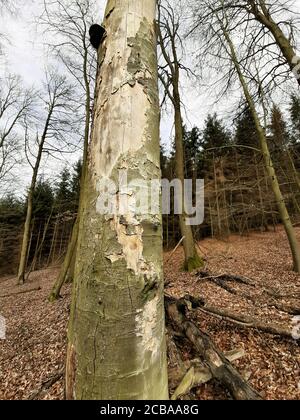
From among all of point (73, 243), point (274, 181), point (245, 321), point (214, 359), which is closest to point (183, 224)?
point (274, 181)

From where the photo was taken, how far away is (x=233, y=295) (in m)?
4.03

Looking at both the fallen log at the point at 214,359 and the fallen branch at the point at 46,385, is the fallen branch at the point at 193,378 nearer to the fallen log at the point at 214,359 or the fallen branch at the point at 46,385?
the fallen log at the point at 214,359

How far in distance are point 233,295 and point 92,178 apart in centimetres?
397

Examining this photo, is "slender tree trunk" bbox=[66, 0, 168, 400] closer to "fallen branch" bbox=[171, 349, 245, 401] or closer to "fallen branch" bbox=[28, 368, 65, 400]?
"fallen branch" bbox=[171, 349, 245, 401]

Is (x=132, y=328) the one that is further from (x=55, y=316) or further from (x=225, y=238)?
(x=225, y=238)

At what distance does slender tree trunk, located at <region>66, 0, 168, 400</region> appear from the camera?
31.4 inches

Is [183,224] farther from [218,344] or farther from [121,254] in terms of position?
[121,254]

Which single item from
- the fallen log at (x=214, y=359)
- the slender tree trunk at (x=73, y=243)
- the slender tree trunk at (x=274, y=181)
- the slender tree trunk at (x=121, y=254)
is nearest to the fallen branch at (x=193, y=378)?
the fallen log at (x=214, y=359)

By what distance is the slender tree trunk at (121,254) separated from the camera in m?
0.80

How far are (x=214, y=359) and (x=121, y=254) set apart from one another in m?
1.62

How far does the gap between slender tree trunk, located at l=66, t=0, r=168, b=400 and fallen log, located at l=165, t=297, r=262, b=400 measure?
999mm

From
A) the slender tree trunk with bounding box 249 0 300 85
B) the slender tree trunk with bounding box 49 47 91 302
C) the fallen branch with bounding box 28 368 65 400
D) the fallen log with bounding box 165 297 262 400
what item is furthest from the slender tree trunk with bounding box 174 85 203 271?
the fallen branch with bounding box 28 368 65 400

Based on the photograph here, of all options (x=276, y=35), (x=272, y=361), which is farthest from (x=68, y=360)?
(x=276, y=35)

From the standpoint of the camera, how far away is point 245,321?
2.49 meters
